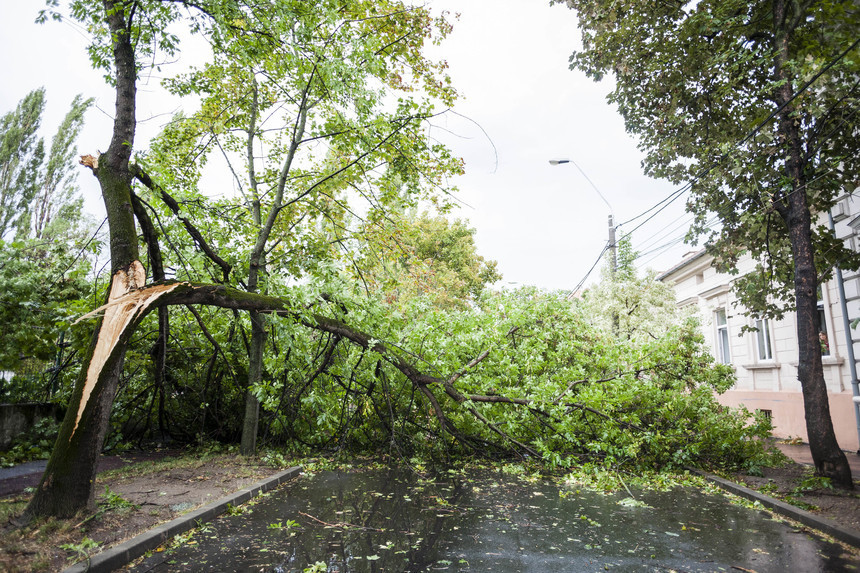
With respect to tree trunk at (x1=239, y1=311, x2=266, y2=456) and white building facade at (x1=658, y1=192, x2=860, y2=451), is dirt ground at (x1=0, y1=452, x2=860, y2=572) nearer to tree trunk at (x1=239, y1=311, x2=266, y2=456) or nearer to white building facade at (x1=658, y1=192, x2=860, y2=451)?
tree trunk at (x1=239, y1=311, x2=266, y2=456)

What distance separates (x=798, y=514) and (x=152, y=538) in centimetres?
689

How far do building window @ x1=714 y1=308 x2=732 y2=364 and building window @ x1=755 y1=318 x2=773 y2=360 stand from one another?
7.06ft

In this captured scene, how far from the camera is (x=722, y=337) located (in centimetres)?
1875

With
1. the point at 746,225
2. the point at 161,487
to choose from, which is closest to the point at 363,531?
the point at 161,487

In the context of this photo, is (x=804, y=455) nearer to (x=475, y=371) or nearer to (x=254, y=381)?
(x=475, y=371)

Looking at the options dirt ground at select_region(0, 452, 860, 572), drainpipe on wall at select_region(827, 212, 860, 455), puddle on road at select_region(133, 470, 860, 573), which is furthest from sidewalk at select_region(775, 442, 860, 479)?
puddle on road at select_region(133, 470, 860, 573)

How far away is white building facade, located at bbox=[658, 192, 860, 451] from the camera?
11375mm

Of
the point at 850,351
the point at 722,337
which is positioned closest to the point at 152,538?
the point at 850,351

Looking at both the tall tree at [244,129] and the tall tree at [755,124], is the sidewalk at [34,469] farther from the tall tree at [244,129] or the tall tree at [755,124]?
the tall tree at [755,124]

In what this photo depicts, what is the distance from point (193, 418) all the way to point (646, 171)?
1078 cm

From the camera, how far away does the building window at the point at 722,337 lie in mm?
18375

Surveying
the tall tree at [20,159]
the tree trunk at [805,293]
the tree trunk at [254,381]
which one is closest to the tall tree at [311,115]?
Result: the tree trunk at [254,381]

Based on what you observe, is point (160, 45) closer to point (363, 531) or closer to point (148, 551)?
point (148, 551)

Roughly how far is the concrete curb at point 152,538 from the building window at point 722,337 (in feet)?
56.7
